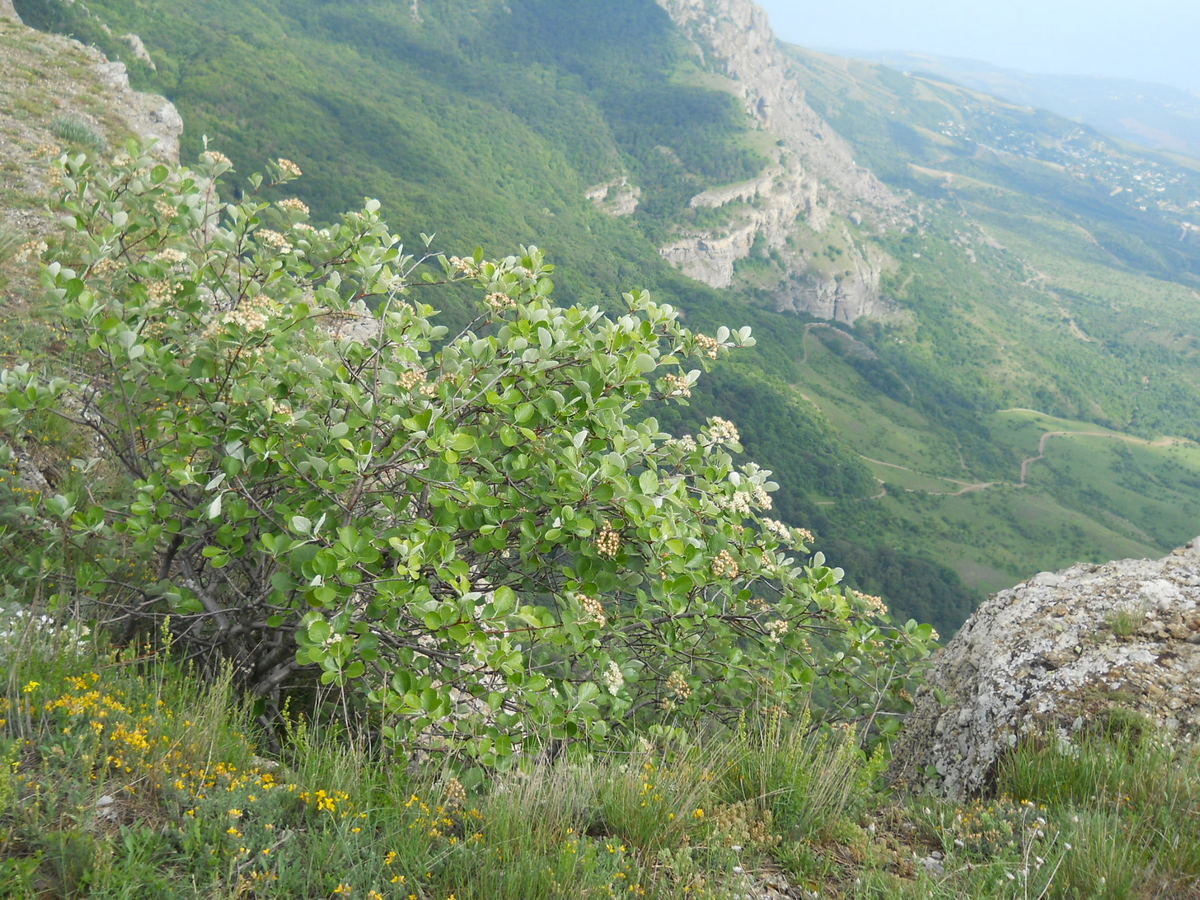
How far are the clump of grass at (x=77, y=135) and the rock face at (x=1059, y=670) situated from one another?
16516mm

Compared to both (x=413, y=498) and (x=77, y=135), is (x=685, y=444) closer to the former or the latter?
(x=413, y=498)

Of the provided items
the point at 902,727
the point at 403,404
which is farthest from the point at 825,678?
the point at 403,404

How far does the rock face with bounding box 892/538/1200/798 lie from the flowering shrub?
22.2 inches

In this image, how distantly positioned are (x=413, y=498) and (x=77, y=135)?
1443 cm

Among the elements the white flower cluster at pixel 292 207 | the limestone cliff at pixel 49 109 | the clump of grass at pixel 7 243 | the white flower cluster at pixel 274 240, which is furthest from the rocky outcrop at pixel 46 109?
the white flower cluster at pixel 274 240

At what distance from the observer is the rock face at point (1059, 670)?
415cm

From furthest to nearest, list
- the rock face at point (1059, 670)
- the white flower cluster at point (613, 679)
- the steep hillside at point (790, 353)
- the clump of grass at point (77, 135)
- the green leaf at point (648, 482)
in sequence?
the steep hillside at point (790, 353), the clump of grass at point (77, 135), the rock face at point (1059, 670), the white flower cluster at point (613, 679), the green leaf at point (648, 482)

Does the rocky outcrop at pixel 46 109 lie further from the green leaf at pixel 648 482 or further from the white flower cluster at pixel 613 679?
the white flower cluster at pixel 613 679

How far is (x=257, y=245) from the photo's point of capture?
4680mm

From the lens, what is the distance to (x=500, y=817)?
2.74 metres

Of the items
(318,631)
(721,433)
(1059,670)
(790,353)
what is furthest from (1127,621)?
(790,353)

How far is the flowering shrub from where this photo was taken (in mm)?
3426

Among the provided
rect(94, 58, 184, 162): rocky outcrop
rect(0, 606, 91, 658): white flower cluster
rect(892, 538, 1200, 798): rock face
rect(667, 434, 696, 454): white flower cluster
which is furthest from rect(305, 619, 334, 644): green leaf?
rect(94, 58, 184, 162): rocky outcrop

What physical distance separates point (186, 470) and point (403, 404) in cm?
118
